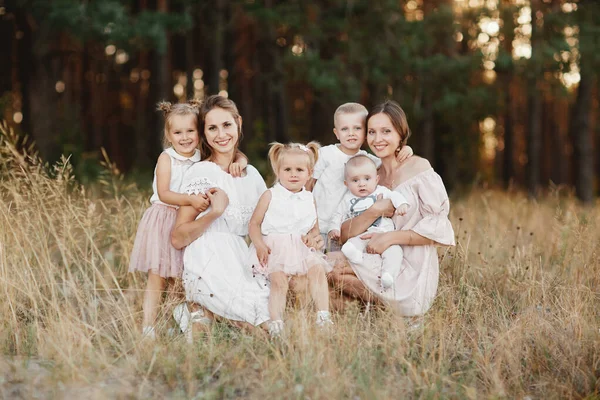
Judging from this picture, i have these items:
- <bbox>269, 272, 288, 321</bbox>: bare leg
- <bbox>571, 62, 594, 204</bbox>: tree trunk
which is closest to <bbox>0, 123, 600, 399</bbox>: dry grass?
<bbox>269, 272, 288, 321</bbox>: bare leg

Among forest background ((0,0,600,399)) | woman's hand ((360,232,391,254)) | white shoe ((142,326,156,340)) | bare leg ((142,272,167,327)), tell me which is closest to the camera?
forest background ((0,0,600,399))

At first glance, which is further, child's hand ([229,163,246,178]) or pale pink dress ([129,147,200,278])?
child's hand ([229,163,246,178])

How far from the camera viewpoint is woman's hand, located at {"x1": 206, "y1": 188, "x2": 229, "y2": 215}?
409 centimetres

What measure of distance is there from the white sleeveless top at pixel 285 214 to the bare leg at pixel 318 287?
268 mm

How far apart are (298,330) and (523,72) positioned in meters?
8.54

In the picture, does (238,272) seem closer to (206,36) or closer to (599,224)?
(599,224)

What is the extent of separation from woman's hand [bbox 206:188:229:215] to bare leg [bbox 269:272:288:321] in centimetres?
51

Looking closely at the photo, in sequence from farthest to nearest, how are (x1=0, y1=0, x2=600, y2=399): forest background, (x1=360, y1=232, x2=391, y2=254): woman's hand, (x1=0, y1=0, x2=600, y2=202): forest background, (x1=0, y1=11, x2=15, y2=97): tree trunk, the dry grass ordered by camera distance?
(x1=0, y1=11, x2=15, y2=97): tree trunk, (x1=0, y1=0, x2=600, y2=202): forest background, (x1=360, y1=232, x2=391, y2=254): woman's hand, (x1=0, y1=0, x2=600, y2=399): forest background, the dry grass

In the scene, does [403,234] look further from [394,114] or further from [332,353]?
[332,353]

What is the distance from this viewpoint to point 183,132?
4.30m

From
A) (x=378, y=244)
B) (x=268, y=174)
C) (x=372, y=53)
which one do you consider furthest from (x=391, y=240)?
(x=372, y=53)

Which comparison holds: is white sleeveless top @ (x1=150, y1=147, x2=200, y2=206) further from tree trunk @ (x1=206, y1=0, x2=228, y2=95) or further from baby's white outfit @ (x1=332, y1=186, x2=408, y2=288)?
tree trunk @ (x1=206, y1=0, x2=228, y2=95)

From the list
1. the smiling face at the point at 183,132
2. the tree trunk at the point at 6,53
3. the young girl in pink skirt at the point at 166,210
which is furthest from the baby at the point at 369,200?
the tree trunk at the point at 6,53

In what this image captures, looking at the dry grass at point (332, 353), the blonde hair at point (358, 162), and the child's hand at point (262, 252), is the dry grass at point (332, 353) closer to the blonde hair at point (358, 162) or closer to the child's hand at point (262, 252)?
the child's hand at point (262, 252)
